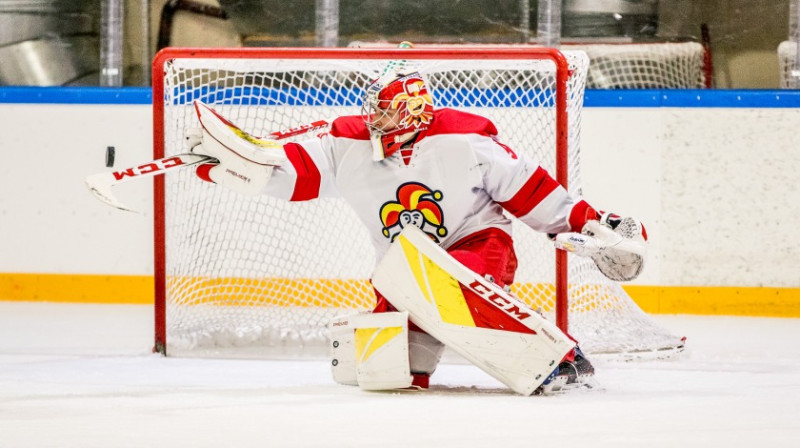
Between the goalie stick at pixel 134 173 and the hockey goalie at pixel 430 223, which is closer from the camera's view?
the hockey goalie at pixel 430 223

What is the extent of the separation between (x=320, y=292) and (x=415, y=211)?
150 centimetres

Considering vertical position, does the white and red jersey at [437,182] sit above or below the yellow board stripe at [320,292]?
above

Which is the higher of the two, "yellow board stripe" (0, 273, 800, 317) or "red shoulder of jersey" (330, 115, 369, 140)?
"red shoulder of jersey" (330, 115, 369, 140)

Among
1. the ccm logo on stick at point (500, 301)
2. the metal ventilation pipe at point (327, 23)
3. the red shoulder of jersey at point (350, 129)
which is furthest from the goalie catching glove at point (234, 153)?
the metal ventilation pipe at point (327, 23)

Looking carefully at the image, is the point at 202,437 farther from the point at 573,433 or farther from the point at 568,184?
the point at 568,184

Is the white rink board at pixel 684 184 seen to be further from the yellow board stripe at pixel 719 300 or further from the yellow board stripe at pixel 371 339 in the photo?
the yellow board stripe at pixel 371 339

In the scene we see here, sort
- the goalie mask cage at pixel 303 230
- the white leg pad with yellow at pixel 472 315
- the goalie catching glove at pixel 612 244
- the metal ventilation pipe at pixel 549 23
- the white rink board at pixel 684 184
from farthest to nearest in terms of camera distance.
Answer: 1. the metal ventilation pipe at pixel 549 23
2. the white rink board at pixel 684 184
3. the goalie mask cage at pixel 303 230
4. the goalie catching glove at pixel 612 244
5. the white leg pad with yellow at pixel 472 315

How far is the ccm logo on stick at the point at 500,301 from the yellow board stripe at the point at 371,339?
0.71ft

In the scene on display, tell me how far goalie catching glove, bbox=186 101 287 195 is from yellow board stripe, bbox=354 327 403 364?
489 millimetres

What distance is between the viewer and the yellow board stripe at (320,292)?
14.8 ft

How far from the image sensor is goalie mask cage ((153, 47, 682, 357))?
371 cm

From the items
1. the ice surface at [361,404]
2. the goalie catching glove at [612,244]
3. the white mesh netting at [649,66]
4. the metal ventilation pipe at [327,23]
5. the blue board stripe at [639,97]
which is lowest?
the ice surface at [361,404]

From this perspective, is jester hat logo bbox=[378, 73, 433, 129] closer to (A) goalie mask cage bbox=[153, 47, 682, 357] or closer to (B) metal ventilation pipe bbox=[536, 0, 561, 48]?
(A) goalie mask cage bbox=[153, 47, 682, 357]

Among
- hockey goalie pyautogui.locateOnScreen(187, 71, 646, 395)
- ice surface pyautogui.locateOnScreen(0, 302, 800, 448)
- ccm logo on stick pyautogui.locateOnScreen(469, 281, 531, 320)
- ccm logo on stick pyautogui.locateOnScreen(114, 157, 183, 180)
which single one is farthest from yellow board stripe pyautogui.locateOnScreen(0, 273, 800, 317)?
ccm logo on stick pyautogui.locateOnScreen(469, 281, 531, 320)
